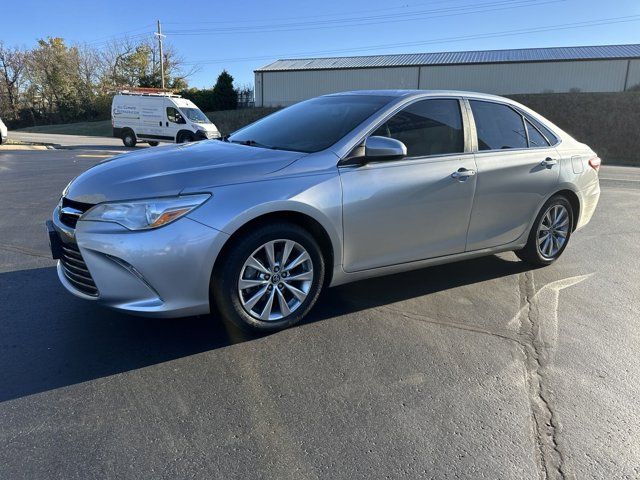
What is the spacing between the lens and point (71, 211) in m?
3.33

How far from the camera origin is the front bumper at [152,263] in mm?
2994

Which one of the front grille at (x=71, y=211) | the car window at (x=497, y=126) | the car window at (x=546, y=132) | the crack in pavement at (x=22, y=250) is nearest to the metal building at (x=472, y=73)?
the car window at (x=546, y=132)

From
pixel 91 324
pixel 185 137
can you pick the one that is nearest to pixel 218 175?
pixel 91 324

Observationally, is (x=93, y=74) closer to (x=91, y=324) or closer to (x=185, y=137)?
(x=185, y=137)

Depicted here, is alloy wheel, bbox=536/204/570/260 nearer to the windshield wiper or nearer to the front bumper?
the windshield wiper

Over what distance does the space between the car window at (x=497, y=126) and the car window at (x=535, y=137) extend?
0.08m

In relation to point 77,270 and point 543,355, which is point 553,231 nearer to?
point 543,355

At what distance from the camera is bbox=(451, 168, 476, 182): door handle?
4.13 meters

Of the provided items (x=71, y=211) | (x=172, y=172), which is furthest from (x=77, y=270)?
(x=172, y=172)

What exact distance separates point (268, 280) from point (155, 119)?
2156 centimetres

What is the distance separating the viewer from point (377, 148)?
360 centimetres

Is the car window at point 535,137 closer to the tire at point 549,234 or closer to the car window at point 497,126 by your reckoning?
the car window at point 497,126

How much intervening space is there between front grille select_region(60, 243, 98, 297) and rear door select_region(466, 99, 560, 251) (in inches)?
118

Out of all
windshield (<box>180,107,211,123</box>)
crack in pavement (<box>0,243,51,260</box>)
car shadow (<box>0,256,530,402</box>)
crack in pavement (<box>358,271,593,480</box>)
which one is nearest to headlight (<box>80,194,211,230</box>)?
car shadow (<box>0,256,530,402</box>)
